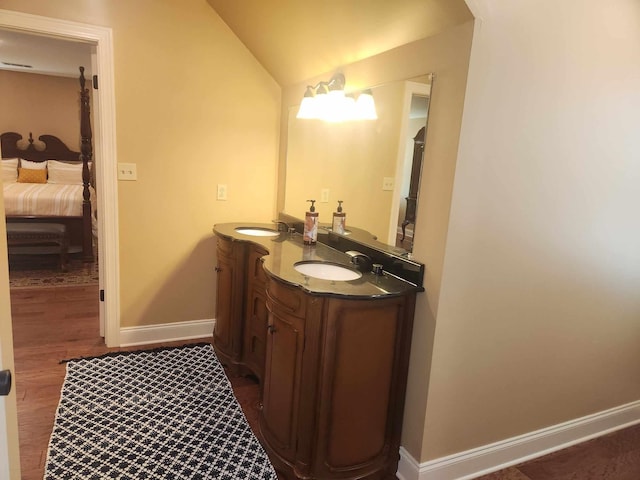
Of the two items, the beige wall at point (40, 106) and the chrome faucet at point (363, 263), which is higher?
the beige wall at point (40, 106)

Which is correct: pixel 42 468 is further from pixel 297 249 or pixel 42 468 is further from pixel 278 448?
pixel 297 249

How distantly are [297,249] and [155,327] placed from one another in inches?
54.6

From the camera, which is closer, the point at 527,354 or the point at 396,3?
the point at 396,3

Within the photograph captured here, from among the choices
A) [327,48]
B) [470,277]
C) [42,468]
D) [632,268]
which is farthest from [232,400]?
[632,268]

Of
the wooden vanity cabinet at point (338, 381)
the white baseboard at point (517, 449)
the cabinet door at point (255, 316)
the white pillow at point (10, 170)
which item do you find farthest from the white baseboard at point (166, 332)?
the white pillow at point (10, 170)

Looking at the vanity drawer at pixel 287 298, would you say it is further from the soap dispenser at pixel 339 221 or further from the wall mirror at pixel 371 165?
the soap dispenser at pixel 339 221

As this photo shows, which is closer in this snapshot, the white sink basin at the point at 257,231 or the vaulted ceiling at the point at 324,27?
the vaulted ceiling at the point at 324,27

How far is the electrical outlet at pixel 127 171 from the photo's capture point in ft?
9.02

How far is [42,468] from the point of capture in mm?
1791

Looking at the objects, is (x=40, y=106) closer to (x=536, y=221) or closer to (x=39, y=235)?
(x=39, y=235)

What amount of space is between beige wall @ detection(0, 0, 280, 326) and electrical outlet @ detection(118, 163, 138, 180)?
4cm

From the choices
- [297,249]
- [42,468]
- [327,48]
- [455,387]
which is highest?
[327,48]

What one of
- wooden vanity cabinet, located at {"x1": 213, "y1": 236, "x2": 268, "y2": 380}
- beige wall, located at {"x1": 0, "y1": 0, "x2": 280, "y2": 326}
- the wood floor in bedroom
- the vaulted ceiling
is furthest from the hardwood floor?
the vaulted ceiling

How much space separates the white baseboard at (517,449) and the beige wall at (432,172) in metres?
0.11
